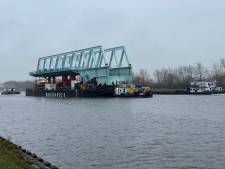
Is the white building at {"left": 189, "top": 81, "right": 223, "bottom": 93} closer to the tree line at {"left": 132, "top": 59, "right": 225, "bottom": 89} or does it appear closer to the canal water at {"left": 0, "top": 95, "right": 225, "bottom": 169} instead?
the tree line at {"left": 132, "top": 59, "right": 225, "bottom": 89}

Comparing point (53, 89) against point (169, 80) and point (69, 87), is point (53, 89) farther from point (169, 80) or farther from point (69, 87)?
point (169, 80)

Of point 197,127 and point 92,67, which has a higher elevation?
point 92,67

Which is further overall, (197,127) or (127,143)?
(197,127)

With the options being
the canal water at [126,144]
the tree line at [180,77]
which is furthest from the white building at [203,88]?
the canal water at [126,144]

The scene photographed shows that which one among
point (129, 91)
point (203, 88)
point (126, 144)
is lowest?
point (126, 144)

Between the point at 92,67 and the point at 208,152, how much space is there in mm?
82555

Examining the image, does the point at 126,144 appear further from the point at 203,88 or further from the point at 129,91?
the point at 203,88

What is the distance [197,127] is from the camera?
3130 centimetres

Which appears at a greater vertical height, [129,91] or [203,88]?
[203,88]

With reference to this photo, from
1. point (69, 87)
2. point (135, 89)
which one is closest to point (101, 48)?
point (135, 89)

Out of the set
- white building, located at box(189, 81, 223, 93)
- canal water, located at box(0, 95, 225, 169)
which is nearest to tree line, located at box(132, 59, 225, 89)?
white building, located at box(189, 81, 223, 93)

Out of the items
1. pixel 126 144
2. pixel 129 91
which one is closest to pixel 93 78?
pixel 129 91

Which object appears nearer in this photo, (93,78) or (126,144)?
(126,144)

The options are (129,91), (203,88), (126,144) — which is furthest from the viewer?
(203,88)
